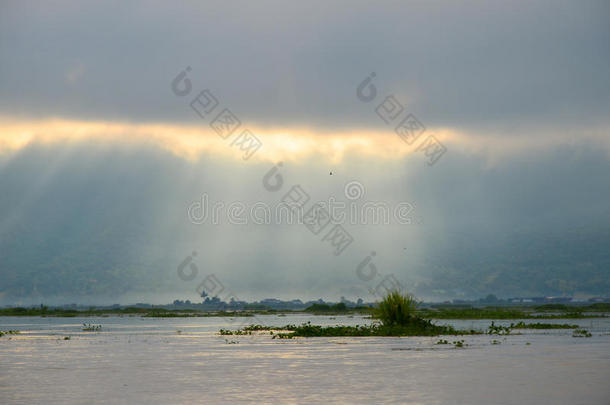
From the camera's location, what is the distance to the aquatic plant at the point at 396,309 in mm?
57688

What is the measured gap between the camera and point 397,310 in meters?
58.3

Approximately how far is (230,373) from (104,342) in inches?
993

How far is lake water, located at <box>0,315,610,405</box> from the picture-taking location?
74.4 feet

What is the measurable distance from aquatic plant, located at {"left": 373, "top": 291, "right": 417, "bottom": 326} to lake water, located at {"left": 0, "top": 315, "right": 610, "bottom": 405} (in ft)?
31.2

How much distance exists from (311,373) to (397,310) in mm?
30127

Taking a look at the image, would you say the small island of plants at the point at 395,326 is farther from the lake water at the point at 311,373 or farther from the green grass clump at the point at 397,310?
the lake water at the point at 311,373

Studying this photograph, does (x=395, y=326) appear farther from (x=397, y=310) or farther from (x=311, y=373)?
(x=311, y=373)

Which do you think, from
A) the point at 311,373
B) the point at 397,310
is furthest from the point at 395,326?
the point at 311,373

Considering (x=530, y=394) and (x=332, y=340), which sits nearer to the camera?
(x=530, y=394)

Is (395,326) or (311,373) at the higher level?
(395,326)

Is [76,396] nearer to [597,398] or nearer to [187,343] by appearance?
[597,398]

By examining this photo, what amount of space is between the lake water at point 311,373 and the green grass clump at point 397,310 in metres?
9.50

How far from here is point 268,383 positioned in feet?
85.6

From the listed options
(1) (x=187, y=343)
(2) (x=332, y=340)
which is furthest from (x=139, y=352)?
(2) (x=332, y=340)
